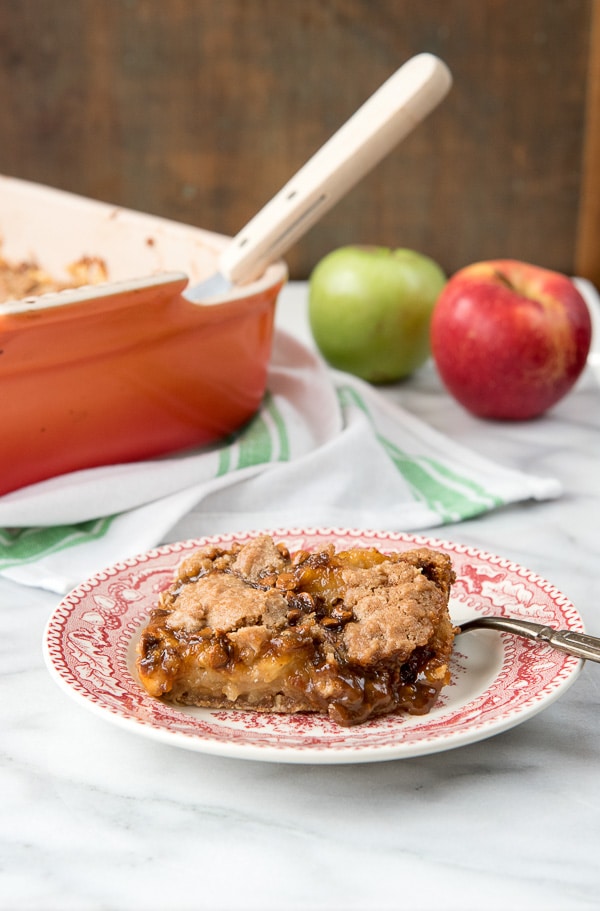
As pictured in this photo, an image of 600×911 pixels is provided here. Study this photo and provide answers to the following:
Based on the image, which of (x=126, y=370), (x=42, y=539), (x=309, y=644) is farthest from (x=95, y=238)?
(x=309, y=644)

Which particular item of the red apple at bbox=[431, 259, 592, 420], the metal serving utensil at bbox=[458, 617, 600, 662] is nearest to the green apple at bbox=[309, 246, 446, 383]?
the red apple at bbox=[431, 259, 592, 420]

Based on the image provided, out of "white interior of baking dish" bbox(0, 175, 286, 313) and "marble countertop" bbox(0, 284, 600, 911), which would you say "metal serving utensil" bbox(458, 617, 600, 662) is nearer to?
"marble countertop" bbox(0, 284, 600, 911)

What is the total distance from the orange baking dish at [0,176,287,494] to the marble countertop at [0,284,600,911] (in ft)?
0.99

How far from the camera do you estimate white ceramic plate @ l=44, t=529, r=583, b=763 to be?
1.96 ft

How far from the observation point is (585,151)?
207cm

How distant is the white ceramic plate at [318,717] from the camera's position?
1.96 feet

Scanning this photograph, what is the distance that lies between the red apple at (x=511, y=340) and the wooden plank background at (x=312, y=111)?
0.76m

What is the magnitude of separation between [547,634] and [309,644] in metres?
0.16

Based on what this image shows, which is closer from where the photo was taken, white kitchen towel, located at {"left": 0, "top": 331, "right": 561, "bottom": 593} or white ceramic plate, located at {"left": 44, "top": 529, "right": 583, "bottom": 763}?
white ceramic plate, located at {"left": 44, "top": 529, "right": 583, "bottom": 763}

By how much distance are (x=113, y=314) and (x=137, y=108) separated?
1.16 metres

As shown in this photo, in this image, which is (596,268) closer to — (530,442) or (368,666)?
(530,442)

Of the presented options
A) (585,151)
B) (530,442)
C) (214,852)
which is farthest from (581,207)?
(214,852)

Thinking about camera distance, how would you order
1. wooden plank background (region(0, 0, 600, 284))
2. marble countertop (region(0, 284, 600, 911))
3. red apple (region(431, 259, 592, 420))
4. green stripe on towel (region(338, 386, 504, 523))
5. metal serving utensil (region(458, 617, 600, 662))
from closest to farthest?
marble countertop (region(0, 284, 600, 911)), metal serving utensil (region(458, 617, 600, 662)), green stripe on towel (region(338, 386, 504, 523)), red apple (region(431, 259, 592, 420)), wooden plank background (region(0, 0, 600, 284))

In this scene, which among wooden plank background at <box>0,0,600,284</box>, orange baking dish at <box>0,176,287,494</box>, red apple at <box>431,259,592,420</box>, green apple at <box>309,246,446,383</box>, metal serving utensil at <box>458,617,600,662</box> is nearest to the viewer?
metal serving utensil at <box>458,617,600,662</box>
